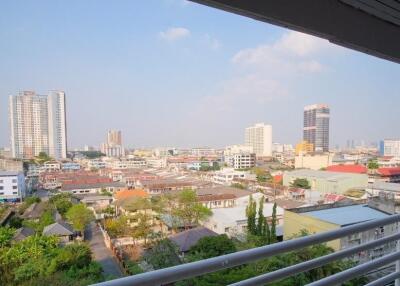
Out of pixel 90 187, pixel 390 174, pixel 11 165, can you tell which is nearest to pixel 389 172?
pixel 390 174

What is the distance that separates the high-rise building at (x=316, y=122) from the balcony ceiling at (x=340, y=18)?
1319cm

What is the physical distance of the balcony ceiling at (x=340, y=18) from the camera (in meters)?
0.82

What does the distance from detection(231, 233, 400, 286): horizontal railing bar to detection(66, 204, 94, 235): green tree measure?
8634mm

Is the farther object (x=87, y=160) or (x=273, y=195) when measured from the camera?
(x=87, y=160)

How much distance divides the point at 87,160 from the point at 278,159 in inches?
665

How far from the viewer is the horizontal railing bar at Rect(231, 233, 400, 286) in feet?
1.95

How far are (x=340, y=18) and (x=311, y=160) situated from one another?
84.8 feet

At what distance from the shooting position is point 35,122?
1142 cm

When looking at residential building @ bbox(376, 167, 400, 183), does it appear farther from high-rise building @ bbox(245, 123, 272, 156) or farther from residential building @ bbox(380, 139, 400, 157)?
high-rise building @ bbox(245, 123, 272, 156)

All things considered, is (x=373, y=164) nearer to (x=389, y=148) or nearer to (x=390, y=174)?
(x=389, y=148)

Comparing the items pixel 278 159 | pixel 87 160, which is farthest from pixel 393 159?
pixel 87 160

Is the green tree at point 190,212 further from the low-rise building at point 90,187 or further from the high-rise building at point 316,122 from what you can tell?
the high-rise building at point 316,122

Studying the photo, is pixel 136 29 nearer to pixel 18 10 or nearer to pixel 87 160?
pixel 18 10

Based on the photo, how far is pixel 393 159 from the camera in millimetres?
20609
